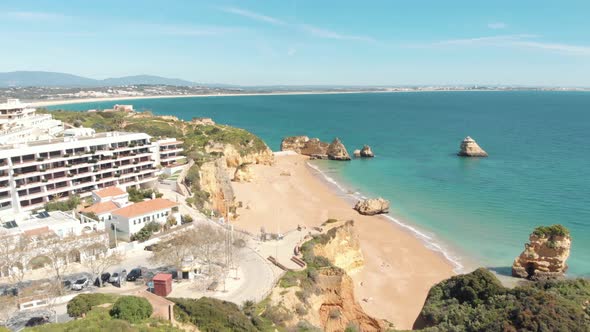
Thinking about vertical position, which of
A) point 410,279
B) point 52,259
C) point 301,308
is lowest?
point 410,279

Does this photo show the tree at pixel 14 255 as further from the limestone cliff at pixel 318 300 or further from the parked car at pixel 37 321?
the limestone cliff at pixel 318 300

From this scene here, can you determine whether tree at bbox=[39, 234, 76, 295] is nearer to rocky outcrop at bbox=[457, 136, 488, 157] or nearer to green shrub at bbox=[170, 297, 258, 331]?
green shrub at bbox=[170, 297, 258, 331]

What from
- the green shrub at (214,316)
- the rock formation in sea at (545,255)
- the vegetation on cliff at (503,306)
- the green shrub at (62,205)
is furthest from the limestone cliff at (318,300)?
the green shrub at (62,205)

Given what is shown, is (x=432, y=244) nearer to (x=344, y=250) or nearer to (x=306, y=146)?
(x=344, y=250)

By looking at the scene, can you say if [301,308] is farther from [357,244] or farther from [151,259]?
[357,244]

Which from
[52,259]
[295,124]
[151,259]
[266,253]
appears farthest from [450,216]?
[295,124]

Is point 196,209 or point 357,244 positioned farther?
point 196,209

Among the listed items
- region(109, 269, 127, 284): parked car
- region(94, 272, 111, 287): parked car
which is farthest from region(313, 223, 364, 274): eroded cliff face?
region(94, 272, 111, 287): parked car
